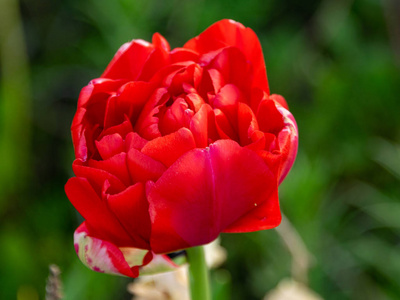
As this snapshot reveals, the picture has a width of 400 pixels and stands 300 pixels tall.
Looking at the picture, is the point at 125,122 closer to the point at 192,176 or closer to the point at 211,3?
the point at 192,176

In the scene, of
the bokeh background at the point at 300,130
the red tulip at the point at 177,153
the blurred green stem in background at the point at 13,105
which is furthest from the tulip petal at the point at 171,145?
the blurred green stem in background at the point at 13,105

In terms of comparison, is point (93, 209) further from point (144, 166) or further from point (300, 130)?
point (300, 130)

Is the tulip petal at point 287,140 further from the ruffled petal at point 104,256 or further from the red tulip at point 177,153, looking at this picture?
the ruffled petal at point 104,256

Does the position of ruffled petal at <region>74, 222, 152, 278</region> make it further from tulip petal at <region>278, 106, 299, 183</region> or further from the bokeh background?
the bokeh background

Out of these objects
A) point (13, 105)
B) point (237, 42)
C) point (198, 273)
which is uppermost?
point (237, 42)

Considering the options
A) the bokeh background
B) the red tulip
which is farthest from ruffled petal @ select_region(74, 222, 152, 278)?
the bokeh background

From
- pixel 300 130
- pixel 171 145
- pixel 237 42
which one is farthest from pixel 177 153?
pixel 300 130
